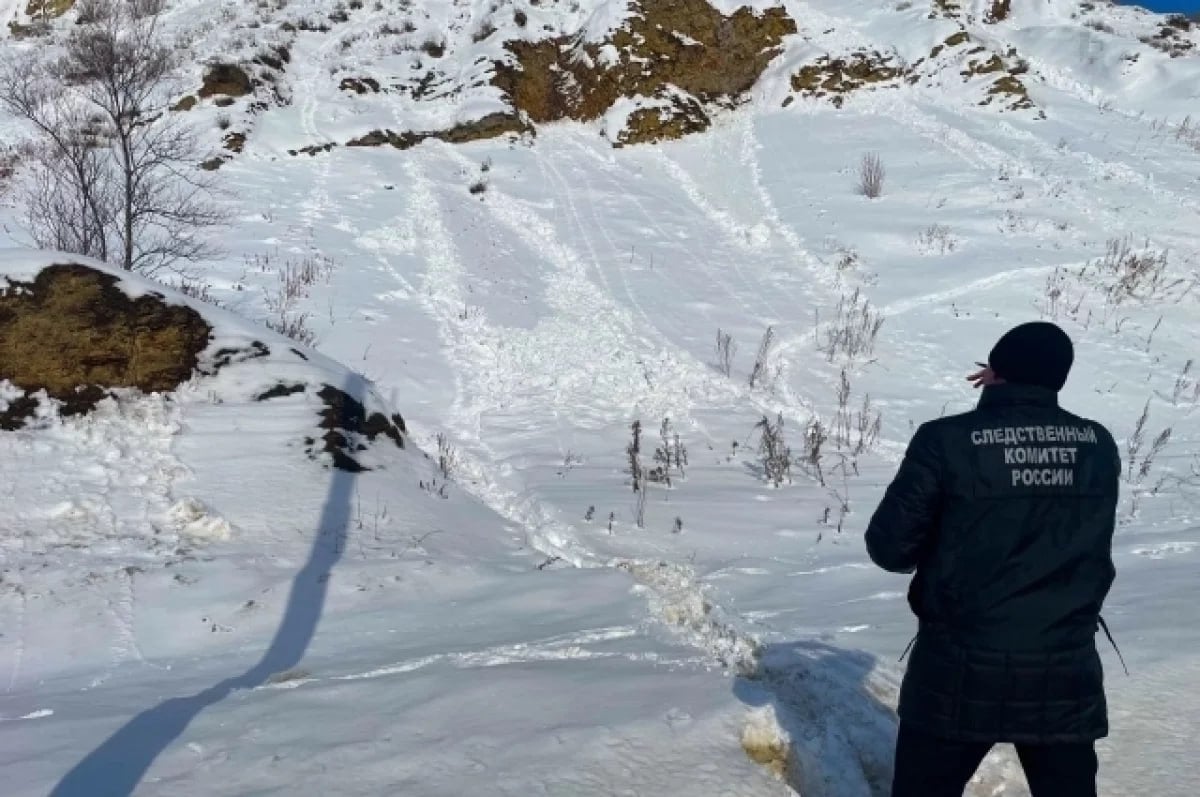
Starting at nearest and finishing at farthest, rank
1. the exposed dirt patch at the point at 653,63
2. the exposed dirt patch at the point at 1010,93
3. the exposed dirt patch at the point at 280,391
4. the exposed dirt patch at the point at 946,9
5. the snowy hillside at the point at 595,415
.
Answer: the snowy hillside at the point at 595,415
the exposed dirt patch at the point at 280,391
the exposed dirt patch at the point at 1010,93
the exposed dirt patch at the point at 653,63
the exposed dirt patch at the point at 946,9

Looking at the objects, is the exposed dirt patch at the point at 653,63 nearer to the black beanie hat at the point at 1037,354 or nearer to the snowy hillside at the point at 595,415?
the snowy hillside at the point at 595,415

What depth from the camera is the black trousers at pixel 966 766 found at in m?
2.11

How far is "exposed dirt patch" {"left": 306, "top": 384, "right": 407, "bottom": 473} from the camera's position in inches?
225

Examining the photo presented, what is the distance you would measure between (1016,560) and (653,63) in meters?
20.7

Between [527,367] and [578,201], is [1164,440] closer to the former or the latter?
[527,367]

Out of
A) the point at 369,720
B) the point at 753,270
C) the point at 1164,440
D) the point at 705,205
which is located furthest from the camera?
the point at 705,205

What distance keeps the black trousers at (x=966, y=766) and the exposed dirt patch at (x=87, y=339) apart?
5.15 metres

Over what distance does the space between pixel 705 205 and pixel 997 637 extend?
45.6 ft

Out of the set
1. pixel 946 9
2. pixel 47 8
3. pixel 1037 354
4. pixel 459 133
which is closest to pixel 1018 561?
pixel 1037 354

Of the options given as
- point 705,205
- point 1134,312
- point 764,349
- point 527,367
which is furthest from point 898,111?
point 527,367

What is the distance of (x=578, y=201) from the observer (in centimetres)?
1568

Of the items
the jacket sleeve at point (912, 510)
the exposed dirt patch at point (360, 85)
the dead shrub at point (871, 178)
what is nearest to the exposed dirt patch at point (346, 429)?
the jacket sleeve at point (912, 510)

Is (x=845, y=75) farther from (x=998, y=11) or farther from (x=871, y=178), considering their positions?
(x=871, y=178)

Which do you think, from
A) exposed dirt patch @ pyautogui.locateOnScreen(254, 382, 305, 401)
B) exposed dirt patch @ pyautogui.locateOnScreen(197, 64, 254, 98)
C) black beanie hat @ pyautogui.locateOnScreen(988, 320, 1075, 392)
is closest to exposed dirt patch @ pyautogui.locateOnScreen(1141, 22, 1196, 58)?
exposed dirt patch @ pyautogui.locateOnScreen(197, 64, 254, 98)
